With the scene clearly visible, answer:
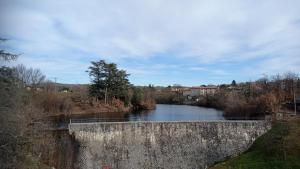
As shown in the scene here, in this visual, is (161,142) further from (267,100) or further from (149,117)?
(267,100)

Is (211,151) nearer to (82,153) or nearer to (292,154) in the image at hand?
(292,154)

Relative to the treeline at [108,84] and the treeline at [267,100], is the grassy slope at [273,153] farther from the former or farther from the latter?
the treeline at [108,84]

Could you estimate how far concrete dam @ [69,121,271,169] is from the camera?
2881 centimetres

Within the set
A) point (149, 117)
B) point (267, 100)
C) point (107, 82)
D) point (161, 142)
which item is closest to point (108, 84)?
point (107, 82)

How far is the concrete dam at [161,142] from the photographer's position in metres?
28.8

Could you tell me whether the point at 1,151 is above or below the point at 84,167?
above

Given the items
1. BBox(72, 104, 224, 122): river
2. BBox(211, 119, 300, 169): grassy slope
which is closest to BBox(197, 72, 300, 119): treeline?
BBox(72, 104, 224, 122): river

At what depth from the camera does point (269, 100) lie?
5334 cm

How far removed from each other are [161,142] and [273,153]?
8886 mm

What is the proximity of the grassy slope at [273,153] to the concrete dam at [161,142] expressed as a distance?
162cm

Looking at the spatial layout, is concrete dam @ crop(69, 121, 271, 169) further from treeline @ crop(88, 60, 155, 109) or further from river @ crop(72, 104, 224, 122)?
treeline @ crop(88, 60, 155, 109)

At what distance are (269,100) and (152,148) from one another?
29345 mm

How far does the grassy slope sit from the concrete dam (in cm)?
162

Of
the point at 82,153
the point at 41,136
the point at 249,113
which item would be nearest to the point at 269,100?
the point at 249,113
